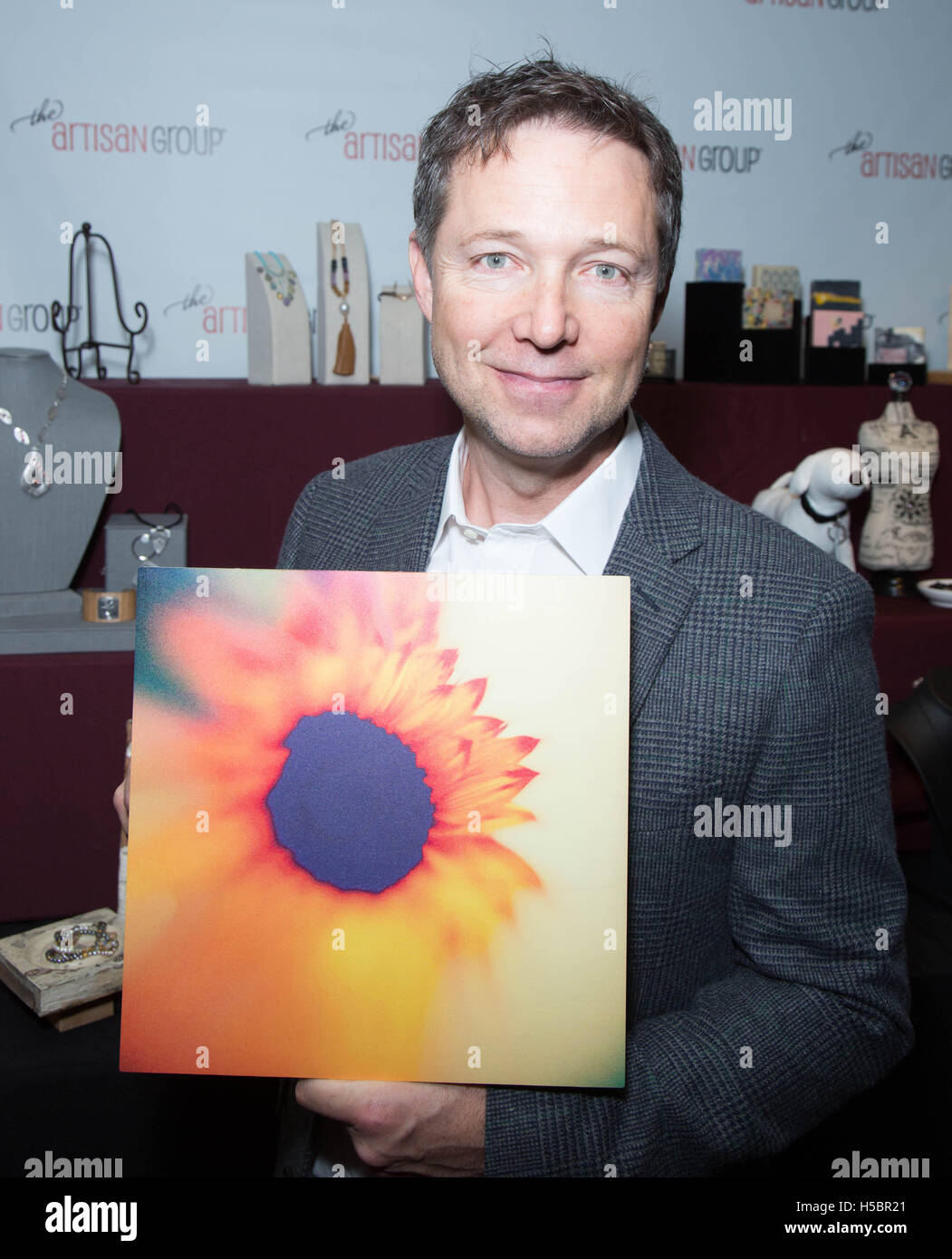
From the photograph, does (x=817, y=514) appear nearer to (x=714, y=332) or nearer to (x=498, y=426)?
(x=714, y=332)

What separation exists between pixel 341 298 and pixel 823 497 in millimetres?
999

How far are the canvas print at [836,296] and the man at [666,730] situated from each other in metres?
1.47

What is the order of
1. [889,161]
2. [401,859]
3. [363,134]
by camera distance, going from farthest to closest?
[889,161], [363,134], [401,859]

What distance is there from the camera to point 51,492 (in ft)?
6.16

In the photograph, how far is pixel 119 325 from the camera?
2287 millimetres

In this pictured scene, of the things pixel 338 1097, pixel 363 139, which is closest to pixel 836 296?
pixel 363 139

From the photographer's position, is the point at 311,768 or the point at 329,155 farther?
the point at 329,155

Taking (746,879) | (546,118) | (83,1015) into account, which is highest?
(546,118)

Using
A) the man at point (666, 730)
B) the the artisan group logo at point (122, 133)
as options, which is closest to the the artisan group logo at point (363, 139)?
the the artisan group logo at point (122, 133)

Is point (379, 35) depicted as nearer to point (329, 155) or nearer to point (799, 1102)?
point (329, 155)

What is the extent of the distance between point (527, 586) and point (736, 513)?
0.30 meters

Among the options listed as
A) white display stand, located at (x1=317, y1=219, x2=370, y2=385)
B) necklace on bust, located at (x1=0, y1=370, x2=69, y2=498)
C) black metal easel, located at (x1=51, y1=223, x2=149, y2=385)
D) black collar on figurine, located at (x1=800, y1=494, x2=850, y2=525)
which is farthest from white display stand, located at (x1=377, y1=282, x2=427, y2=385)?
black collar on figurine, located at (x1=800, y1=494, x2=850, y2=525)

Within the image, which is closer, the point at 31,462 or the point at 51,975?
the point at 51,975
